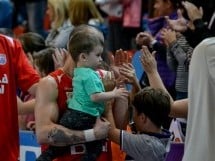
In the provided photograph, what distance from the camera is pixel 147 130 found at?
437 cm

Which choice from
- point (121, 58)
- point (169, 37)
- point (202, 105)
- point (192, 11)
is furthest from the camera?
point (169, 37)

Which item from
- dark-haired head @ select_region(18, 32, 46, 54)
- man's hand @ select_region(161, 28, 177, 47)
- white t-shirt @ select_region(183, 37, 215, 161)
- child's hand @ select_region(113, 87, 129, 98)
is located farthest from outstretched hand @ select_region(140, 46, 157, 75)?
dark-haired head @ select_region(18, 32, 46, 54)

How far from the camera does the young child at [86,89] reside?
13.6 feet

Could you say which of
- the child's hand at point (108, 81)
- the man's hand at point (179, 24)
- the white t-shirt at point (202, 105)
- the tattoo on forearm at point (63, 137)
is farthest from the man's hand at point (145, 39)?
the white t-shirt at point (202, 105)

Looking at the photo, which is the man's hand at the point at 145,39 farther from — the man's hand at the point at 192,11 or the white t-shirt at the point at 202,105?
the white t-shirt at the point at 202,105

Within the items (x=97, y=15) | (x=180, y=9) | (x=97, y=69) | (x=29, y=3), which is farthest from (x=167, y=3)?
(x=29, y=3)

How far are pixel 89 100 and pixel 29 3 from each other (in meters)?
6.78

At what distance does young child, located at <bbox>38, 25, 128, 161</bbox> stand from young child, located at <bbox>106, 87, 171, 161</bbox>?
162 millimetres

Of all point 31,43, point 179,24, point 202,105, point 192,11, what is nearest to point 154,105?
point 202,105

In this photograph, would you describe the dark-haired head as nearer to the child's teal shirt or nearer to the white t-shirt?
the child's teal shirt

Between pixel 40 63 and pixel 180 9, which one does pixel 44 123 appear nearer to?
pixel 40 63

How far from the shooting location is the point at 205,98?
3.38 meters

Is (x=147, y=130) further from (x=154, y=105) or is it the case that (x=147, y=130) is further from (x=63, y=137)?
(x=63, y=137)

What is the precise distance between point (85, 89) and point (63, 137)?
31cm
